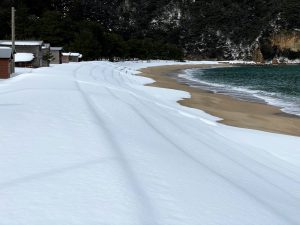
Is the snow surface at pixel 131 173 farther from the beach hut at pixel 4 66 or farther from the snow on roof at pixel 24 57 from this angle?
the snow on roof at pixel 24 57

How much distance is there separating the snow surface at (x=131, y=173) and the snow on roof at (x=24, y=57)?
1749 inches

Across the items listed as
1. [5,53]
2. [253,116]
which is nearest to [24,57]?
[5,53]

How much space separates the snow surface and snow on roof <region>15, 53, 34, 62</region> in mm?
44414

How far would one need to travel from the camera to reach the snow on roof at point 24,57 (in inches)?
2325

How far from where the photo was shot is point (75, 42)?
109 metres

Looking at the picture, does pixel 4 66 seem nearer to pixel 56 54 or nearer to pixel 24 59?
pixel 24 59

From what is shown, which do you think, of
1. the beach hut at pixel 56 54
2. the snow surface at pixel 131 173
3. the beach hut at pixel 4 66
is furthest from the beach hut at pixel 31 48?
the snow surface at pixel 131 173

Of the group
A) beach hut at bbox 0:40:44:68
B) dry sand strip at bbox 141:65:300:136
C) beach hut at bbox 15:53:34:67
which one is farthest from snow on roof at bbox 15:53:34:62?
dry sand strip at bbox 141:65:300:136

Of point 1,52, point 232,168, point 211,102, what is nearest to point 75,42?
point 1,52

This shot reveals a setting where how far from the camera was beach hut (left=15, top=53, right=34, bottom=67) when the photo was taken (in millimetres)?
59181

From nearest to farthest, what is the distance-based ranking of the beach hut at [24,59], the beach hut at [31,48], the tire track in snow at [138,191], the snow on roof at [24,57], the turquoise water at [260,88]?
the tire track in snow at [138,191] → the turquoise water at [260,88] → the snow on roof at [24,57] → the beach hut at [24,59] → the beach hut at [31,48]

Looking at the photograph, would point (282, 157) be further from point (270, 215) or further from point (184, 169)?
point (270, 215)

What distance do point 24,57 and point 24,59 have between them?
379 mm

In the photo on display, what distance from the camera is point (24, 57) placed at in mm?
59562
